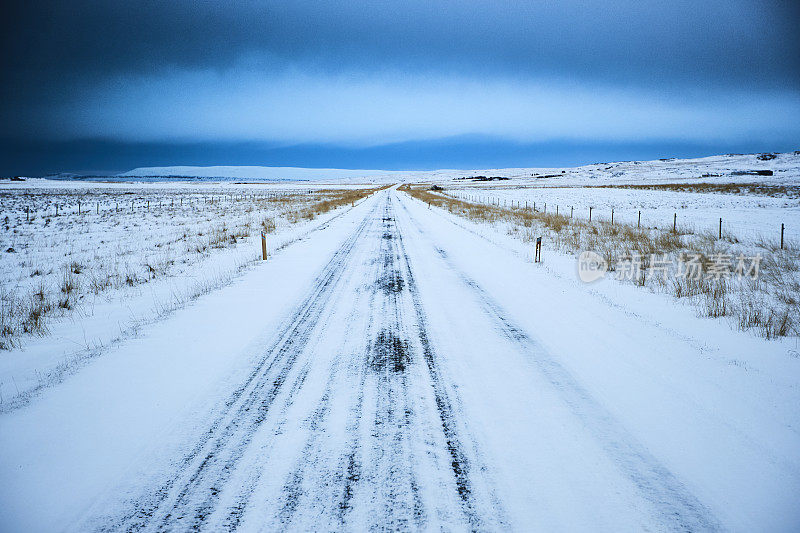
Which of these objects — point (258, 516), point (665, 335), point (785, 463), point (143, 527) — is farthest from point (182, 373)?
point (665, 335)

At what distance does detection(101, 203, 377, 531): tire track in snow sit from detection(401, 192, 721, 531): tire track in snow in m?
3.06

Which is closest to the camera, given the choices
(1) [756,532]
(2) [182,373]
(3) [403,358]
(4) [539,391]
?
(1) [756,532]

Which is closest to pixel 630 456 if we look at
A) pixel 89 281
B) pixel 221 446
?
pixel 221 446

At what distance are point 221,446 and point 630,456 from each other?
11.6 ft

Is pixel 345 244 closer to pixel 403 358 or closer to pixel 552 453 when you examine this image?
pixel 403 358

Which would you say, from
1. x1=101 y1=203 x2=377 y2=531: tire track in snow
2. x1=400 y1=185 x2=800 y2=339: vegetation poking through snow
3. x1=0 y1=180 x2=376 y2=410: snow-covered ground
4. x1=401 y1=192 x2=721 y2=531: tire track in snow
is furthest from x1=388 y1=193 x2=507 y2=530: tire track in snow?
x1=400 y1=185 x2=800 y2=339: vegetation poking through snow

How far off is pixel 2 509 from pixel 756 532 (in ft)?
17.4

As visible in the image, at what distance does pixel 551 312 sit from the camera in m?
7.44

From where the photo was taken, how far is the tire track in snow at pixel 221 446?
110 inches

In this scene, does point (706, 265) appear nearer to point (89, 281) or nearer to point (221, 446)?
point (221, 446)

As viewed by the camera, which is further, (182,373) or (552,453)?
(182,373)

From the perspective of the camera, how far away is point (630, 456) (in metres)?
3.39

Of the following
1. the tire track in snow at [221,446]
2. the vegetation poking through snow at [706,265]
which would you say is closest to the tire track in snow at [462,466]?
the tire track in snow at [221,446]

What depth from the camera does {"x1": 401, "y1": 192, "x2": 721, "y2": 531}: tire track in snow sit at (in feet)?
9.12
